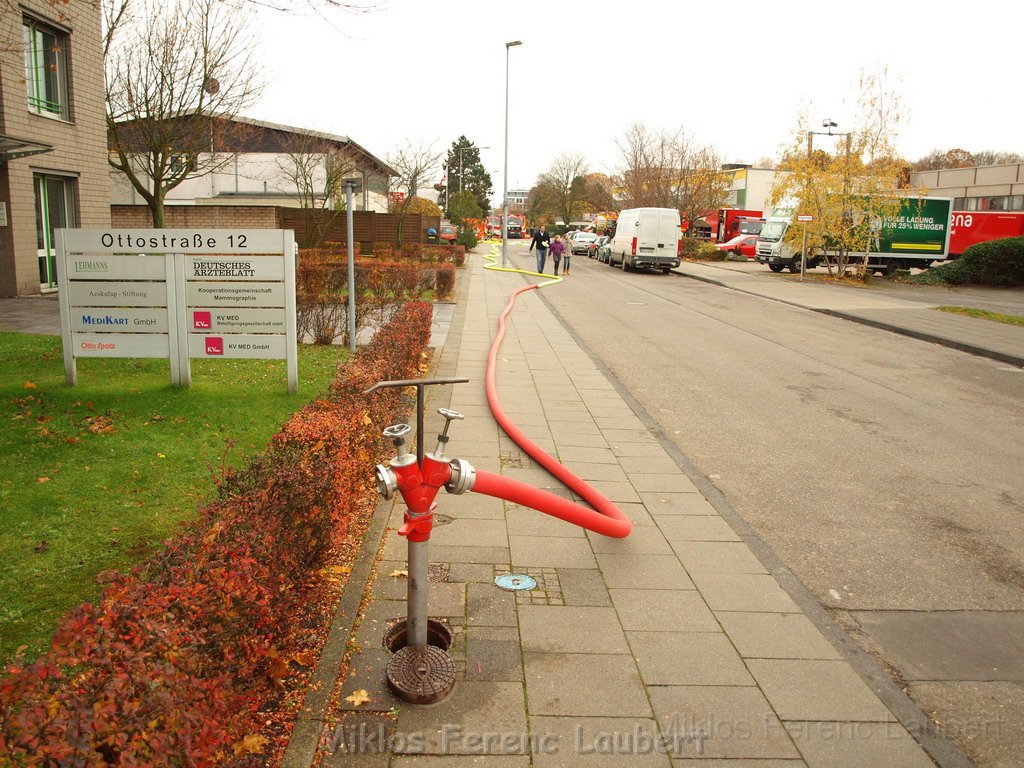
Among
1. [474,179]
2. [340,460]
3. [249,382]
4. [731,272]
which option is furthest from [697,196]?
[474,179]

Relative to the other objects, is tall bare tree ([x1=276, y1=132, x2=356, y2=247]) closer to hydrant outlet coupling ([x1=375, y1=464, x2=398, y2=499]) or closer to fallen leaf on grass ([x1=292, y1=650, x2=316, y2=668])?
fallen leaf on grass ([x1=292, y1=650, x2=316, y2=668])

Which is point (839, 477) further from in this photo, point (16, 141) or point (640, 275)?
point (640, 275)

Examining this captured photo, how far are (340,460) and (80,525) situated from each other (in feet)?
5.45

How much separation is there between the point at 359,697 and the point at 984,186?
6760 centimetres

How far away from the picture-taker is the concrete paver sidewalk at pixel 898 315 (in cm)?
1556

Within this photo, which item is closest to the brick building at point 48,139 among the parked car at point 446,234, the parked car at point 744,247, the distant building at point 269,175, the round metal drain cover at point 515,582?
the round metal drain cover at point 515,582

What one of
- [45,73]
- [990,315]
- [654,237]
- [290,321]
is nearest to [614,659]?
[290,321]

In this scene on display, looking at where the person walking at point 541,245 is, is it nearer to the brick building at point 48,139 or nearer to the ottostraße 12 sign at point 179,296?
the brick building at point 48,139

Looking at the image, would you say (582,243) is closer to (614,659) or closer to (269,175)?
(269,175)

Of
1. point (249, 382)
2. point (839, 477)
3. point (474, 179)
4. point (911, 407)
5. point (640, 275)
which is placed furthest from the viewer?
point (474, 179)

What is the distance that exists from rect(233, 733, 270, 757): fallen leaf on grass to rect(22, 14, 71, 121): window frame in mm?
18002

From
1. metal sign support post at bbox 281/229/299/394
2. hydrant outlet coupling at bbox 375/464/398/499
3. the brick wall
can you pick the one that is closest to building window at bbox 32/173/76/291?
metal sign support post at bbox 281/229/299/394

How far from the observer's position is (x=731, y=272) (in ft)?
119

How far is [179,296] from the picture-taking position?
8469 millimetres
